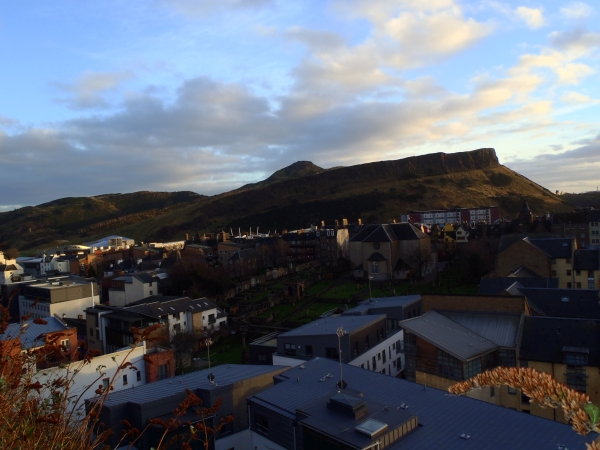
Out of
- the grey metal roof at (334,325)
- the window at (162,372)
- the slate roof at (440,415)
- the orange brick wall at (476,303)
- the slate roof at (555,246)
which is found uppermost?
the slate roof at (555,246)

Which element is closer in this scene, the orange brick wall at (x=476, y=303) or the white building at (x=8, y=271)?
the orange brick wall at (x=476, y=303)

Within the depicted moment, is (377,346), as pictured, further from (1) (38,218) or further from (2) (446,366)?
(1) (38,218)

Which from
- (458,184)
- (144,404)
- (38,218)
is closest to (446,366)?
(144,404)

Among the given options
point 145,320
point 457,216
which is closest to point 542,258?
point 145,320

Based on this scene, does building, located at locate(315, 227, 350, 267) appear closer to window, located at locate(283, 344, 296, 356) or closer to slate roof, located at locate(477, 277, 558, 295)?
slate roof, located at locate(477, 277, 558, 295)

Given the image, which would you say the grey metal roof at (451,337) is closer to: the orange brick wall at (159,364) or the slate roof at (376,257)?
the orange brick wall at (159,364)

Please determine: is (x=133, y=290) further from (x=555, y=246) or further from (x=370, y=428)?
(x=555, y=246)

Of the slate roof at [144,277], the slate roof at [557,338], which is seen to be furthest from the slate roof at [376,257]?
the slate roof at [557,338]
